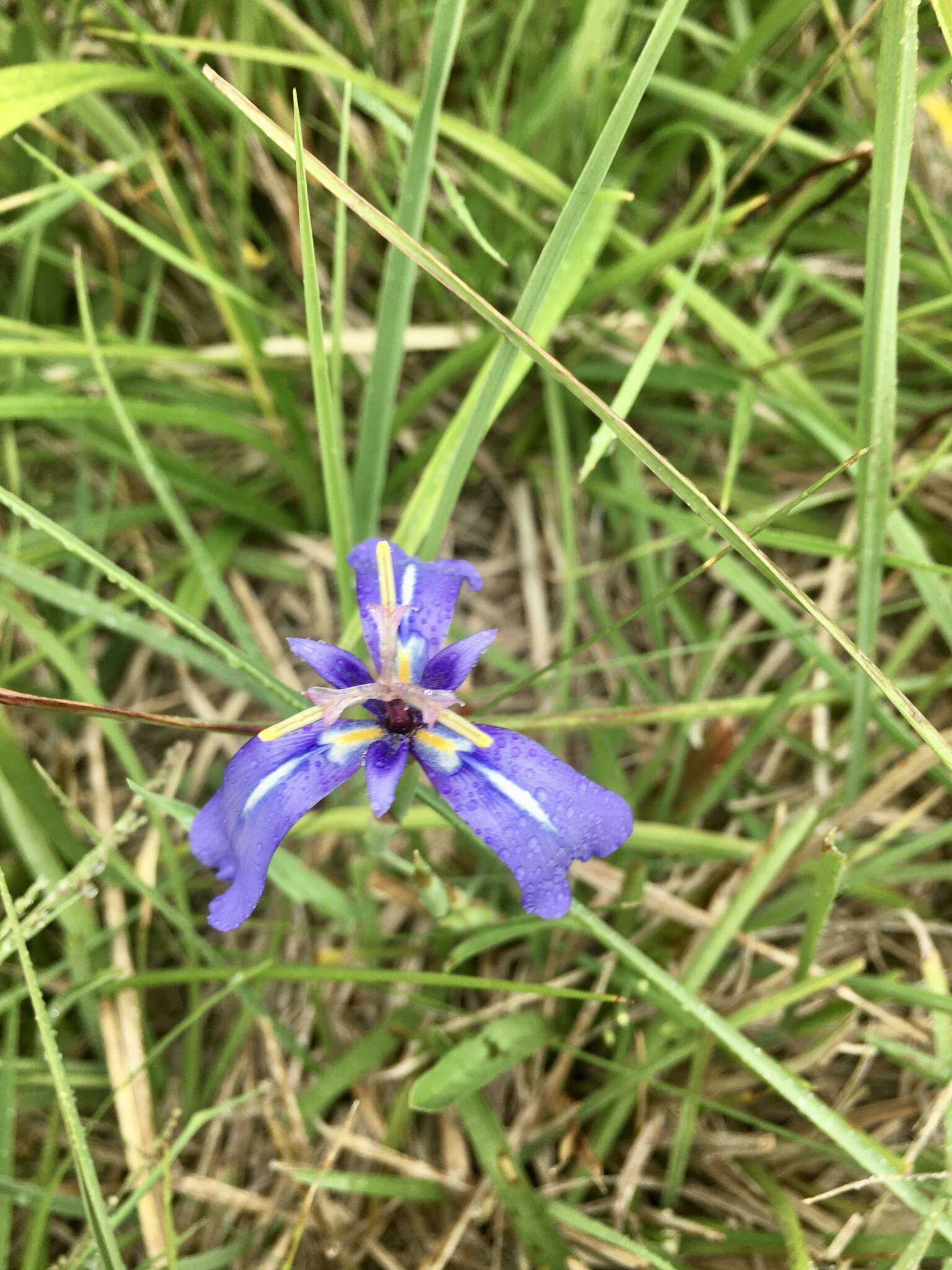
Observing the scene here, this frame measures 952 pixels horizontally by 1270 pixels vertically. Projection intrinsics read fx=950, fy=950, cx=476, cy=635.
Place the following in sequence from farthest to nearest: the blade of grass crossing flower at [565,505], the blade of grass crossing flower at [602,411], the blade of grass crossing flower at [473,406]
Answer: the blade of grass crossing flower at [565,505] → the blade of grass crossing flower at [473,406] → the blade of grass crossing flower at [602,411]

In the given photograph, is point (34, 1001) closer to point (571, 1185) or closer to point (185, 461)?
point (571, 1185)

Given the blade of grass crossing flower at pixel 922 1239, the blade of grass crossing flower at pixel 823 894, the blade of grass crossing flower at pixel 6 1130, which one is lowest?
the blade of grass crossing flower at pixel 6 1130

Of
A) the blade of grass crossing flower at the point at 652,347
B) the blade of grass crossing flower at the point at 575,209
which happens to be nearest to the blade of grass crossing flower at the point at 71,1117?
the blade of grass crossing flower at the point at 575,209

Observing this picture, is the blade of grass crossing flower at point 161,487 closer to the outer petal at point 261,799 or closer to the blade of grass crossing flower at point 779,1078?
the outer petal at point 261,799

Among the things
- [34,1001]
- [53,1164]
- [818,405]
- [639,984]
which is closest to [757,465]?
[818,405]

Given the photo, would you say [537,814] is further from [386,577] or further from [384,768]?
[386,577]

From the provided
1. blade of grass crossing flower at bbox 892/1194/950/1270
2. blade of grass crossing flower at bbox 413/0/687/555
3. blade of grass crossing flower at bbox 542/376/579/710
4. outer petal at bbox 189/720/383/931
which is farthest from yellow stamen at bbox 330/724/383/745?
blade of grass crossing flower at bbox 892/1194/950/1270

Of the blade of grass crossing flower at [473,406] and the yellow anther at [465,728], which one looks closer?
the yellow anther at [465,728]

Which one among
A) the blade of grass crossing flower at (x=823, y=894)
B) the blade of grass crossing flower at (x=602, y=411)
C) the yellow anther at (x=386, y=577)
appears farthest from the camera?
the blade of grass crossing flower at (x=823, y=894)

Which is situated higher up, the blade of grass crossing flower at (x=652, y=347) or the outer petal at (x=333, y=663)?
the blade of grass crossing flower at (x=652, y=347)
